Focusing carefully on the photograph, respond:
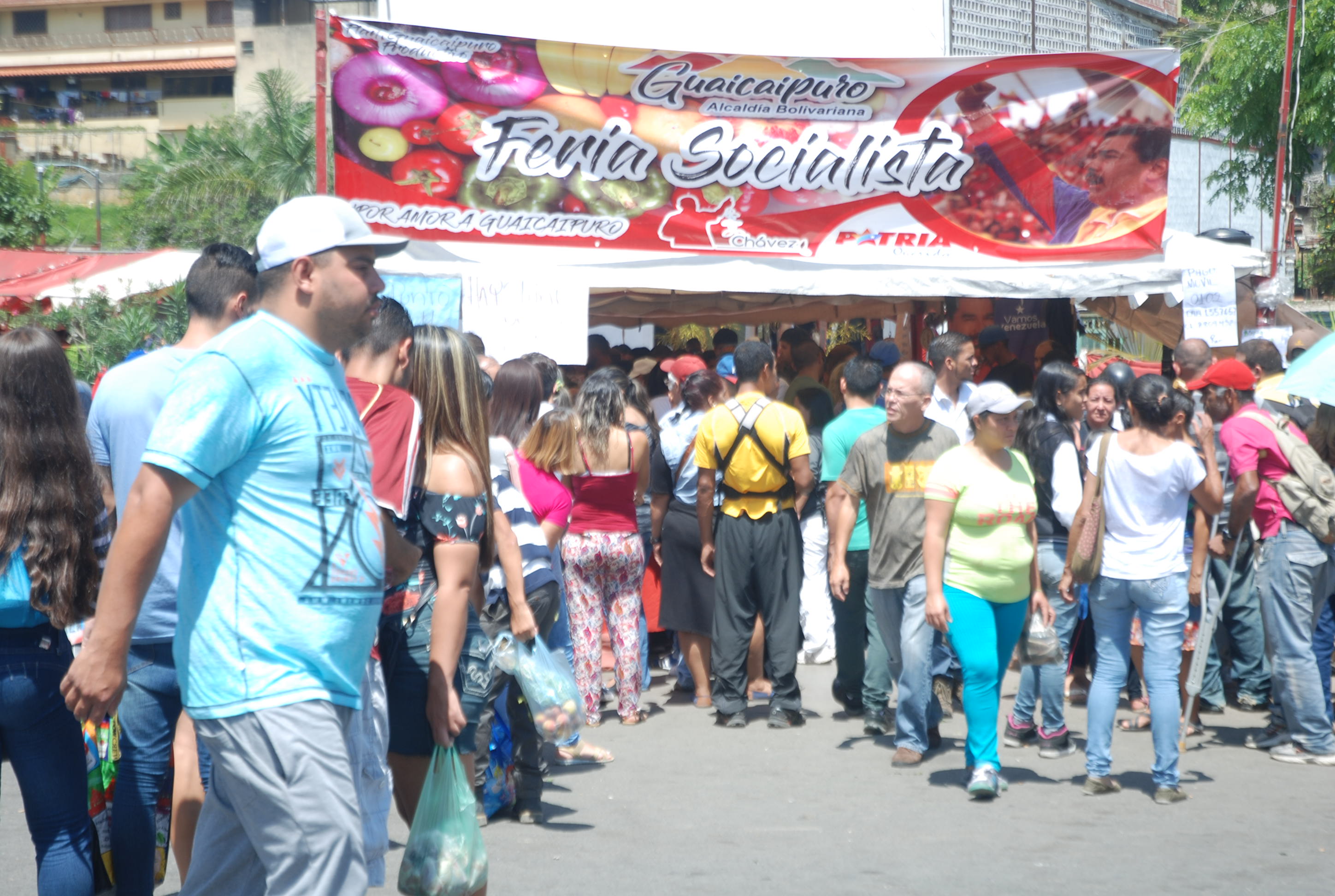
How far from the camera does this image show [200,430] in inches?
99.7

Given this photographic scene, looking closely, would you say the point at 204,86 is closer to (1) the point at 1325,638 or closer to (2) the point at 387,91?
(2) the point at 387,91

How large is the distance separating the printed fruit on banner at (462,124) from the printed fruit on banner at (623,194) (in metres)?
0.73

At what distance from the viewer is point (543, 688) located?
423 cm

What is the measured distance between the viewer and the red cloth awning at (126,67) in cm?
5522

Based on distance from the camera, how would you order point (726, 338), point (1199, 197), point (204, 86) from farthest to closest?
point (204, 86) → point (1199, 197) → point (726, 338)

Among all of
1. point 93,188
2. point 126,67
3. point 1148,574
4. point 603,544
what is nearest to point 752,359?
point 603,544

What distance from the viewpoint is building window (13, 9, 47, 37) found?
196 feet

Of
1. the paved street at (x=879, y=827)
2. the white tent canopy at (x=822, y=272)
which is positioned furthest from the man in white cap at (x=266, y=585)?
the white tent canopy at (x=822, y=272)

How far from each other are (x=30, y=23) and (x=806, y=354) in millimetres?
62551

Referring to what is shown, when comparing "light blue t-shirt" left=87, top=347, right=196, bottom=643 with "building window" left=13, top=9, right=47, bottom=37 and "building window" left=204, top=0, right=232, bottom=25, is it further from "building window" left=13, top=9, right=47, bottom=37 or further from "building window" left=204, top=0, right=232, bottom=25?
"building window" left=13, top=9, right=47, bottom=37

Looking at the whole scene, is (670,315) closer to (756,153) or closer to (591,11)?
(756,153)

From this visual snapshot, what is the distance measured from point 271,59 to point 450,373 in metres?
52.4

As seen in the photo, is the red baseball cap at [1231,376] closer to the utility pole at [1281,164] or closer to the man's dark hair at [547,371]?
the man's dark hair at [547,371]

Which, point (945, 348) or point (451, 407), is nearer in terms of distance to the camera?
point (451, 407)
